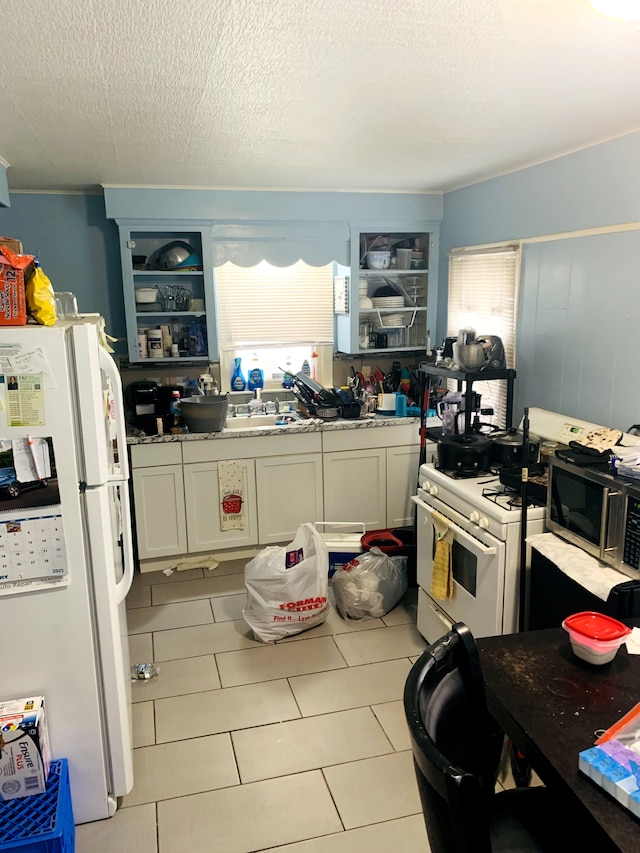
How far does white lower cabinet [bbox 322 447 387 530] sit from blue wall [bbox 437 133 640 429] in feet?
3.47

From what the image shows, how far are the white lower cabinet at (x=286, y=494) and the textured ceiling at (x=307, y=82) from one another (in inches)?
71.3

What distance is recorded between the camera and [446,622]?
2.96 meters

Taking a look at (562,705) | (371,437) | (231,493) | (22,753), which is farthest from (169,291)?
(562,705)

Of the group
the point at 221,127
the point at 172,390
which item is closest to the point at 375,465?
the point at 172,390

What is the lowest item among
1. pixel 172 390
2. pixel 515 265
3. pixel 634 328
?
pixel 172 390

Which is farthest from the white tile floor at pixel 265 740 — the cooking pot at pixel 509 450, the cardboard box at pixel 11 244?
the cardboard box at pixel 11 244

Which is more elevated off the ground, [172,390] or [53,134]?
[53,134]

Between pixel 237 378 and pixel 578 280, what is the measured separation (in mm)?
2416

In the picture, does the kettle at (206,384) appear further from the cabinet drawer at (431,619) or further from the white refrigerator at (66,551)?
the white refrigerator at (66,551)

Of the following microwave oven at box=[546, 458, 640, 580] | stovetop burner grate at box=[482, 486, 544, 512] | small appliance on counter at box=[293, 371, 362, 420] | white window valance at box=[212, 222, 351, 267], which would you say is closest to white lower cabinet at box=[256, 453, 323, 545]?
small appliance on counter at box=[293, 371, 362, 420]

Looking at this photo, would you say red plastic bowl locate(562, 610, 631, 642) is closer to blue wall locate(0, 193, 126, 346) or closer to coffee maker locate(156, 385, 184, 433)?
coffee maker locate(156, 385, 184, 433)

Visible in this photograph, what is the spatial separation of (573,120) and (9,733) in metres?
3.03

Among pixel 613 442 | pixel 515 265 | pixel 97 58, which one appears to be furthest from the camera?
pixel 515 265

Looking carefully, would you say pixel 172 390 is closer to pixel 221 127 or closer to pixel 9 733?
Result: pixel 221 127
